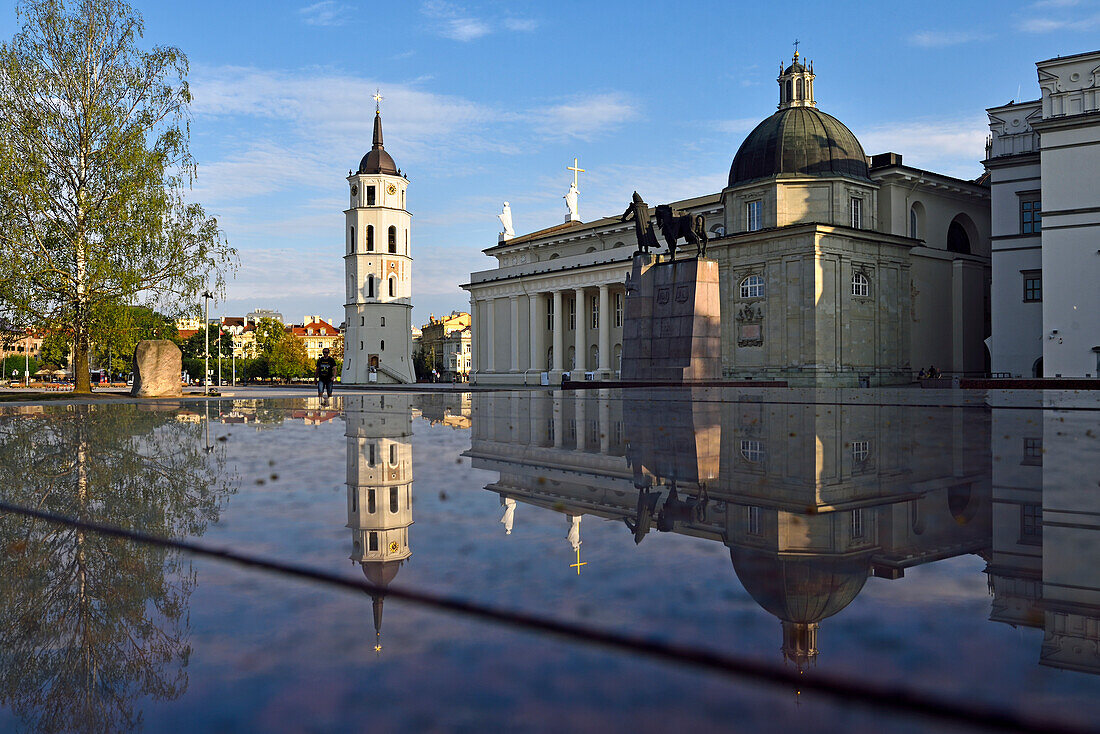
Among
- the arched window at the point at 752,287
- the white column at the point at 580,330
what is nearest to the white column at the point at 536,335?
the white column at the point at 580,330

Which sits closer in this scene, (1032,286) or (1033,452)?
(1033,452)

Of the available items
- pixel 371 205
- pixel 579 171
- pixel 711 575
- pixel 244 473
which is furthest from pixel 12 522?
pixel 371 205

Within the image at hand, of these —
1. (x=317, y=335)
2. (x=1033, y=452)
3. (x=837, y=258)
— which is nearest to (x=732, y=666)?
(x=1033, y=452)

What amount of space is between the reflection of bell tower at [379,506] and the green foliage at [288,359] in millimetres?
109973

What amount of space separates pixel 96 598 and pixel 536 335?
6649 centimetres

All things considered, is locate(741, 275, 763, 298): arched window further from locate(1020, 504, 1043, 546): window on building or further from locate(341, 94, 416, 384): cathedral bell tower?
locate(341, 94, 416, 384): cathedral bell tower

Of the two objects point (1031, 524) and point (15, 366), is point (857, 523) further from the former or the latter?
point (15, 366)

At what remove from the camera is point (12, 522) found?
11.8 ft

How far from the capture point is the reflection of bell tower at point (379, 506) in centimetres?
269

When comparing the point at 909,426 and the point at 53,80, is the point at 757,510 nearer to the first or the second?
the point at 909,426

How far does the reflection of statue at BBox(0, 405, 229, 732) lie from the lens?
1785 millimetres

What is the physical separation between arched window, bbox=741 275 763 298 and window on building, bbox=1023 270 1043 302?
569 inches

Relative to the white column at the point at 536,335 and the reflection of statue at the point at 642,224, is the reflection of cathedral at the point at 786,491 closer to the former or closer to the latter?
the reflection of statue at the point at 642,224

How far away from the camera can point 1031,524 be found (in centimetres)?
320
